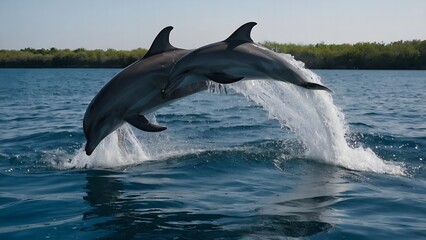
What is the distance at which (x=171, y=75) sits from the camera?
993cm

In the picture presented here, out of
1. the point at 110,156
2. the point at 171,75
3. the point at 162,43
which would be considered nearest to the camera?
the point at 171,75

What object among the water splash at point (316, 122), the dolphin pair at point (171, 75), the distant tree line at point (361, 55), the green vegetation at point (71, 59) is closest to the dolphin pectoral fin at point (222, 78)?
the dolphin pair at point (171, 75)

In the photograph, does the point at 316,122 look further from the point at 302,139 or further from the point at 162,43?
the point at 162,43

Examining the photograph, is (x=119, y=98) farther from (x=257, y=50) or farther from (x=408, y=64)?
(x=408, y=64)

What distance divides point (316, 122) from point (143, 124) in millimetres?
4469

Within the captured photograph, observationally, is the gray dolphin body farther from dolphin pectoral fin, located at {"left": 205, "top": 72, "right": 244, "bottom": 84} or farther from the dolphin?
dolphin pectoral fin, located at {"left": 205, "top": 72, "right": 244, "bottom": 84}

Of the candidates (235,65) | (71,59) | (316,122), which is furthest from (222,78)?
(71,59)

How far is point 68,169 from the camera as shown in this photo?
38.8 feet

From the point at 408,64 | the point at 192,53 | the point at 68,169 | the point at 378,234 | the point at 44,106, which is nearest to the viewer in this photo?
the point at 378,234

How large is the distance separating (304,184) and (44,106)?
19971mm

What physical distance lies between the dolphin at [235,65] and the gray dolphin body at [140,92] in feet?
1.41

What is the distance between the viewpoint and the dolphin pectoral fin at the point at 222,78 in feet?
31.4

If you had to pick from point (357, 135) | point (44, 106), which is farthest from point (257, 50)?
point (44, 106)

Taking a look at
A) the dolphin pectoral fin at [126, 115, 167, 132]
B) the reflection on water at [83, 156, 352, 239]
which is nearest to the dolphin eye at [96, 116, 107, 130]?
the dolphin pectoral fin at [126, 115, 167, 132]
